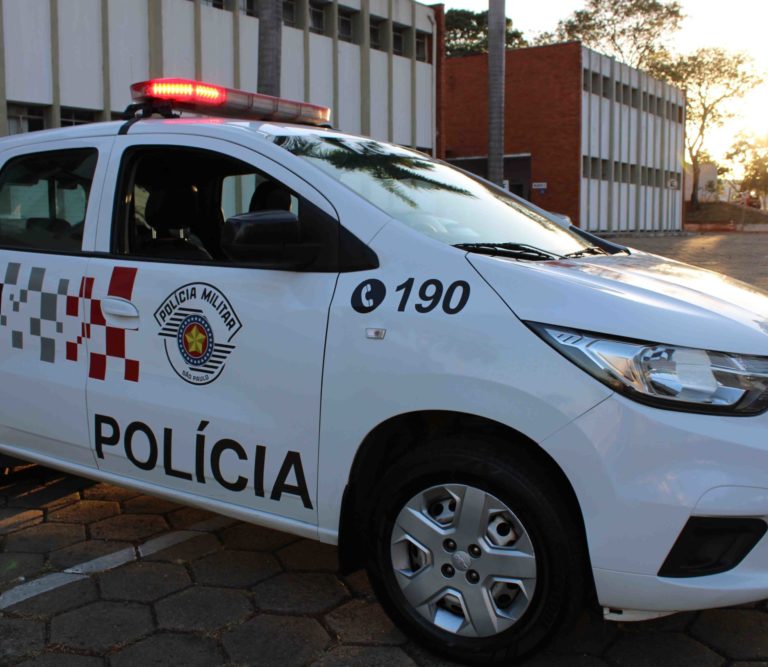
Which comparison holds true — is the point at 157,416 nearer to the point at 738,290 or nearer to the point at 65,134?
the point at 65,134

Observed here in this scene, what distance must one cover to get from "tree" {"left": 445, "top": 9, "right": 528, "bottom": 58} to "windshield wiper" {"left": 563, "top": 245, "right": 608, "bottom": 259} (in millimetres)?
53340

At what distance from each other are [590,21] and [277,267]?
5083cm

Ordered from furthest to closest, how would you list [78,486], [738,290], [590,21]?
1. [590,21]
2. [78,486]
3. [738,290]

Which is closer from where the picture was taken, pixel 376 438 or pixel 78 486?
A: pixel 376 438

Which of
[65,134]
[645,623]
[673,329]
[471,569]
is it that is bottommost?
[645,623]

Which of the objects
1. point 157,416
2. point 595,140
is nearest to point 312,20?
point 595,140

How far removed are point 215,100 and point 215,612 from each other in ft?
7.20

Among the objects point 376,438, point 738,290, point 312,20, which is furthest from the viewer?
point 312,20

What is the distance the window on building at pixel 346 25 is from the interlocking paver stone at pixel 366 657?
22155 mm

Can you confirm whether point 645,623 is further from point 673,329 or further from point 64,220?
point 64,220

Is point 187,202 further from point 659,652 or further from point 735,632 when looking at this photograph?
point 735,632

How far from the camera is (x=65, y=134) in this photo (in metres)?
3.65

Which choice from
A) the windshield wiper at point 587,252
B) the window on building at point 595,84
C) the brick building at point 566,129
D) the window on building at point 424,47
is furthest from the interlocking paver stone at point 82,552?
the window on building at point 595,84

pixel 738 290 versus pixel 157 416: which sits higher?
pixel 738 290
